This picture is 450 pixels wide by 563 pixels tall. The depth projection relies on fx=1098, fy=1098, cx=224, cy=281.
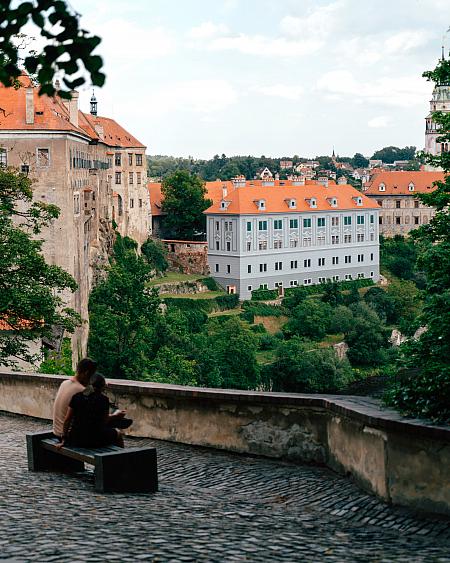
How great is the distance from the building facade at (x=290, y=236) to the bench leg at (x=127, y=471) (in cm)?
7428

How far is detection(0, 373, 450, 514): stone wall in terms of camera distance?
6.42 metres

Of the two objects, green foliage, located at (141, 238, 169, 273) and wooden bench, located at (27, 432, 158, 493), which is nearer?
wooden bench, located at (27, 432, 158, 493)

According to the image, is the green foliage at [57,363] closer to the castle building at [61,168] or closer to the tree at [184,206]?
the castle building at [61,168]

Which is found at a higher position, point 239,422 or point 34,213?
point 34,213

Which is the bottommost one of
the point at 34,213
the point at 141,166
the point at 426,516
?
the point at 426,516

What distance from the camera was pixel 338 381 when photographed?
6275cm

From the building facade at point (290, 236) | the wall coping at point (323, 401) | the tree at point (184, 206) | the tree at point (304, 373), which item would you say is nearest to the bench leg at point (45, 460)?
the wall coping at point (323, 401)

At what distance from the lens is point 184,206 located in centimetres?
8881

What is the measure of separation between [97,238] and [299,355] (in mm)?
13592

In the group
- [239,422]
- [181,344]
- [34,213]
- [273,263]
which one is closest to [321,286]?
[273,263]

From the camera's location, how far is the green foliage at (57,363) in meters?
23.7

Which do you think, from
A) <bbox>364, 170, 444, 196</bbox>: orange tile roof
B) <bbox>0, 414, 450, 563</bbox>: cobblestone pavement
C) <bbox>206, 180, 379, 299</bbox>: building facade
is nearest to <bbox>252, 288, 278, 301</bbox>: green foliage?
<bbox>206, 180, 379, 299</bbox>: building facade

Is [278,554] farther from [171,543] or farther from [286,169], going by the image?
[286,169]

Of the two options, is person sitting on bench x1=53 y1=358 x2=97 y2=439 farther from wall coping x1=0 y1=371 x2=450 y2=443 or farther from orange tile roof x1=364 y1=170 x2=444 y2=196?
orange tile roof x1=364 y1=170 x2=444 y2=196
